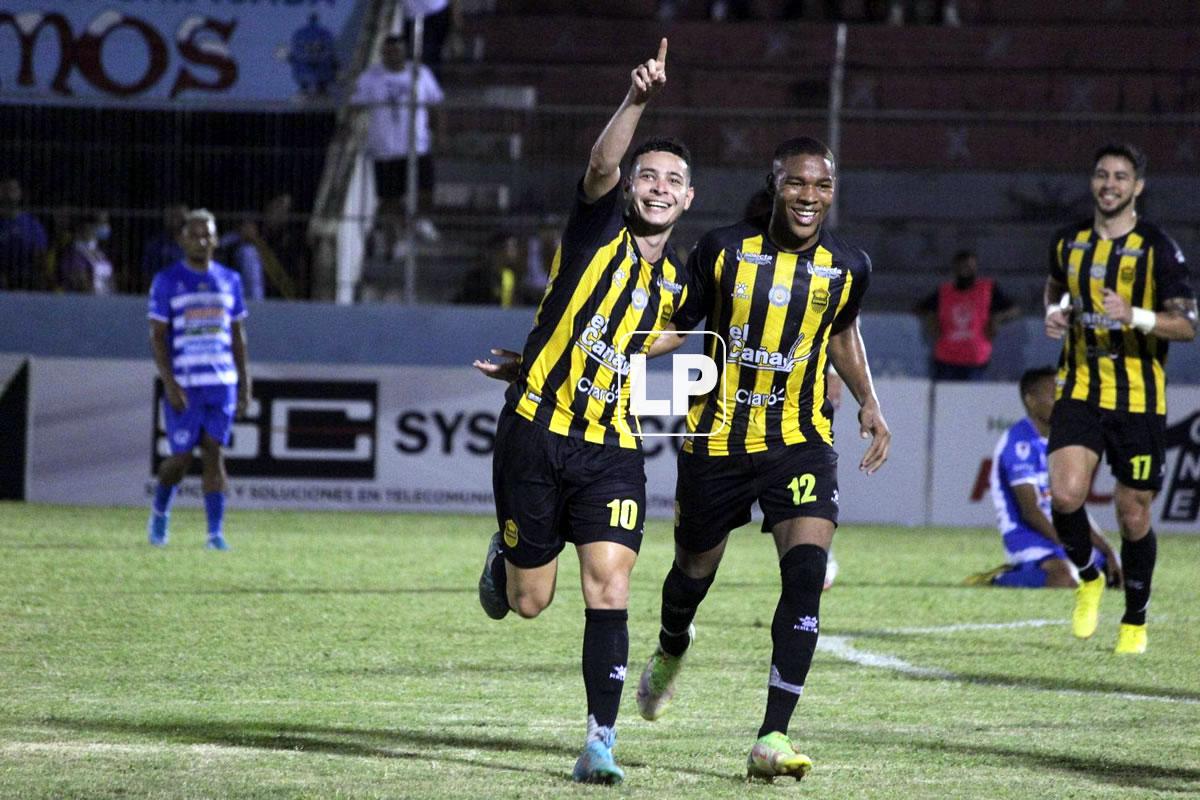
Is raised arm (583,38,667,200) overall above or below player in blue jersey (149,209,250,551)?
above

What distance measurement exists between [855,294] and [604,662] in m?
1.60

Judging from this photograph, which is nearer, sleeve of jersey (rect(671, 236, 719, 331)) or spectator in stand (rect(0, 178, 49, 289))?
sleeve of jersey (rect(671, 236, 719, 331))

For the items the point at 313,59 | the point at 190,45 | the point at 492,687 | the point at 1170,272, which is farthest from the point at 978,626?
the point at 190,45

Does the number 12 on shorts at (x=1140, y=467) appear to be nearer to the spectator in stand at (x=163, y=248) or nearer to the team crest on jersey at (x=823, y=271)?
the team crest on jersey at (x=823, y=271)

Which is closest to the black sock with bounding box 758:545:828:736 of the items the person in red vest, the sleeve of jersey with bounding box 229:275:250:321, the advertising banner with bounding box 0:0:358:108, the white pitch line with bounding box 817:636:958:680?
the white pitch line with bounding box 817:636:958:680

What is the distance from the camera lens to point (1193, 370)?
17.6 meters

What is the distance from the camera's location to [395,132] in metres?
17.8

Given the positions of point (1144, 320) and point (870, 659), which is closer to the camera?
point (870, 659)

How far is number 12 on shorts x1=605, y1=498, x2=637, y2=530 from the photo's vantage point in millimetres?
5812

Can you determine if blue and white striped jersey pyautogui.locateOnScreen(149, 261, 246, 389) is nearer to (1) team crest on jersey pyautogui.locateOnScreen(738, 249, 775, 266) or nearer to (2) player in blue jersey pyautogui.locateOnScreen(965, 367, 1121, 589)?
(2) player in blue jersey pyautogui.locateOnScreen(965, 367, 1121, 589)

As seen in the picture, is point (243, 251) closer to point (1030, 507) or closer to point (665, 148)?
point (1030, 507)

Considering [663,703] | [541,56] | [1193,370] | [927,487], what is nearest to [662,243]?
[663,703]

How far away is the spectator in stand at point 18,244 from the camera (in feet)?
56.3

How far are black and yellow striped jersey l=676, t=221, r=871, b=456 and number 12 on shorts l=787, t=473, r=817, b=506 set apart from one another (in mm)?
157
